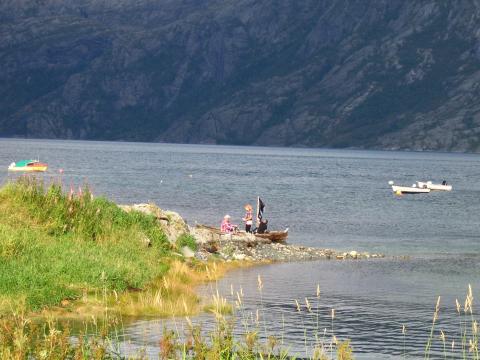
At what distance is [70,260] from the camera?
100.0 feet

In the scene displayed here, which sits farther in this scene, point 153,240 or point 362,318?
point 153,240

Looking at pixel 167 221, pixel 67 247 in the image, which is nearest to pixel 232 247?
pixel 167 221

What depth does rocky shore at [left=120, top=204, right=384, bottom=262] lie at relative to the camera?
4412cm

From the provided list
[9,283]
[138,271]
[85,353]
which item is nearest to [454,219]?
[138,271]

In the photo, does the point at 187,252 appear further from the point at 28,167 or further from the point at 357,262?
the point at 28,167

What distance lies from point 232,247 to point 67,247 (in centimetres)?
1843

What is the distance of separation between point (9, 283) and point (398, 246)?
Result: 1579 inches

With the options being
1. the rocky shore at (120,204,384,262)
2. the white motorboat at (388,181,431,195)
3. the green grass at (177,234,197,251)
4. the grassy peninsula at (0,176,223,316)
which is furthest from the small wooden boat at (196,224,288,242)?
the white motorboat at (388,181,431,195)

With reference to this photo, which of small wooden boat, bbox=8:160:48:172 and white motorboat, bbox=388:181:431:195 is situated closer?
white motorboat, bbox=388:181:431:195

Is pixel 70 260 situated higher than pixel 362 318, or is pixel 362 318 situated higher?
pixel 70 260

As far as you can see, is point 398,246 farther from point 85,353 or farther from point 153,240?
point 85,353

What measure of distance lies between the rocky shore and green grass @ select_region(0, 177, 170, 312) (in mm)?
2203

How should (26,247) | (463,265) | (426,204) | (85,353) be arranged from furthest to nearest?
(426,204), (463,265), (26,247), (85,353)

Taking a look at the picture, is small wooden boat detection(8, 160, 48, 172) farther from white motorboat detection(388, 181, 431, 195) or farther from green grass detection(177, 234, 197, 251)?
green grass detection(177, 234, 197, 251)
